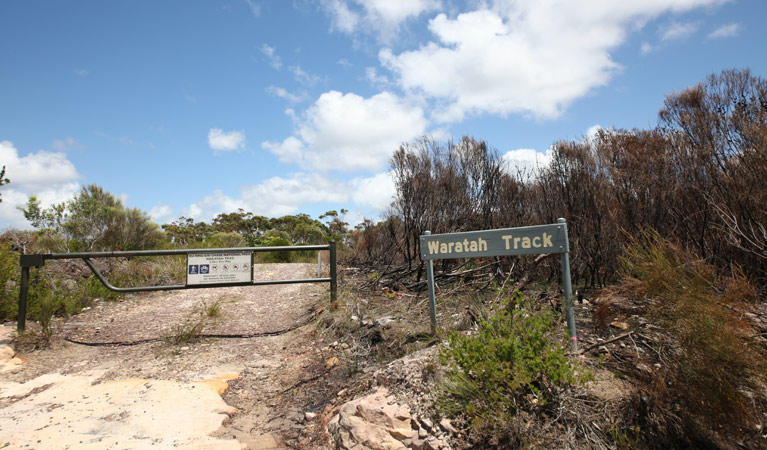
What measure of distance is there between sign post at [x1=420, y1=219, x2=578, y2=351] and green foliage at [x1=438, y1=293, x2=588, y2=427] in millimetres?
640

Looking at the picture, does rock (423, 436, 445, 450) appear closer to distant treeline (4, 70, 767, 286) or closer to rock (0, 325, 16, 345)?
distant treeline (4, 70, 767, 286)

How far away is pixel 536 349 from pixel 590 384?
1.77 ft

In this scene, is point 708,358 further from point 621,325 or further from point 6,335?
point 6,335

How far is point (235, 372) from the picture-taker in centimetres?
459

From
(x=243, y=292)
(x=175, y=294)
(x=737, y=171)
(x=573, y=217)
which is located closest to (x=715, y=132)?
(x=737, y=171)

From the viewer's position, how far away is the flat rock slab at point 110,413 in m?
3.06

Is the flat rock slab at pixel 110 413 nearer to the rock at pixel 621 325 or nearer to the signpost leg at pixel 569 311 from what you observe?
the signpost leg at pixel 569 311

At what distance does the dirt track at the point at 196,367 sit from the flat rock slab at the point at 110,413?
0.02 meters

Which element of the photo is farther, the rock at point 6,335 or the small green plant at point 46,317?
the small green plant at point 46,317

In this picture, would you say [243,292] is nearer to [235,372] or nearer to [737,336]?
[235,372]

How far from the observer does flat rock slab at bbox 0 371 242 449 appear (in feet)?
10.0

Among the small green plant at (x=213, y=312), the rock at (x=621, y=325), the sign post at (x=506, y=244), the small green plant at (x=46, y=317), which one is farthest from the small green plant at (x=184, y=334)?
the rock at (x=621, y=325)

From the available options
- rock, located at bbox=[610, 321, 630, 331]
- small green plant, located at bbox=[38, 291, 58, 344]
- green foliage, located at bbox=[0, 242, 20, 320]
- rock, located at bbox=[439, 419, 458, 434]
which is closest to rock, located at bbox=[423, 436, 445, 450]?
rock, located at bbox=[439, 419, 458, 434]

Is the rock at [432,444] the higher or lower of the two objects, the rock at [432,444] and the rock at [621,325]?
the lower
